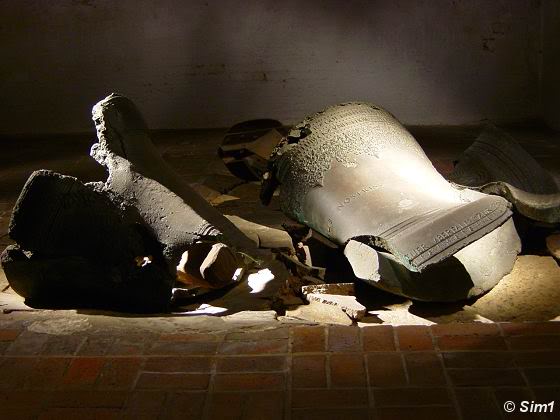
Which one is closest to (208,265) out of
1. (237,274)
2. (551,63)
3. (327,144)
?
(237,274)

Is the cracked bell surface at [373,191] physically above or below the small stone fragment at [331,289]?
above

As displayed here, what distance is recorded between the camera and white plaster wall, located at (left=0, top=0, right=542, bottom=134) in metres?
7.25

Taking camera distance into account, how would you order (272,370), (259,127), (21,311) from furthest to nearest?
1. (259,127)
2. (21,311)
3. (272,370)

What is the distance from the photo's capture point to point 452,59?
287 inches

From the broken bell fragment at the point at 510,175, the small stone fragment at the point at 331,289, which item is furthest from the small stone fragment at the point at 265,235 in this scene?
the broken bell fragment at the point at 510,175

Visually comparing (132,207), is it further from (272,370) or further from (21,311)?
(272,370)

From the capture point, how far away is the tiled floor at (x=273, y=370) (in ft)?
6.91

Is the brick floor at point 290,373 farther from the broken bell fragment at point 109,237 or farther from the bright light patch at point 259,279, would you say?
the bright light patch at point 259,279

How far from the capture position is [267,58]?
748cm

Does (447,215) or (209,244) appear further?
(209,244)

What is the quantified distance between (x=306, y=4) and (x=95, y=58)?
226cm

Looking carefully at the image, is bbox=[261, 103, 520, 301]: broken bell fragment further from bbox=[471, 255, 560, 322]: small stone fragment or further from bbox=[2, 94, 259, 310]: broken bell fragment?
bbox=[2, 94, 259, 310]: broken bell fragment

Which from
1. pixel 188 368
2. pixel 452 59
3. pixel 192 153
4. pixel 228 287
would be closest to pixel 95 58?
pixel 192 153

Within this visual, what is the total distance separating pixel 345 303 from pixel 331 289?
0.66ft
